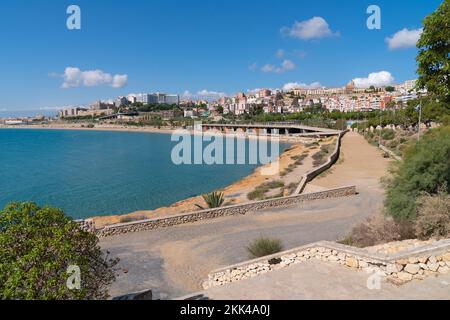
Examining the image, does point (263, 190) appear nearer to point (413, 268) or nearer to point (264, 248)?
point (264, 248)

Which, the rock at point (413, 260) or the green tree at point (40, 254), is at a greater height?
the green tree at point (40, 254)

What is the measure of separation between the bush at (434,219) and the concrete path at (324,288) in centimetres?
211

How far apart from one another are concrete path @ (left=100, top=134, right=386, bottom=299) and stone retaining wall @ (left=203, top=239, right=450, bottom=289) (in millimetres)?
1244

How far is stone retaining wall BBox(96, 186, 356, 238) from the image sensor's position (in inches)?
543

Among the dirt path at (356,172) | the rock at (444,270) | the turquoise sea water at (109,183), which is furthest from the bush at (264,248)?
the turquoise sea water at (109,183)

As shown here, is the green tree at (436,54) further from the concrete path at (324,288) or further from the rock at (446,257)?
the concrete path at (324,288)

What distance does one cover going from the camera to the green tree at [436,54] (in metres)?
8.34

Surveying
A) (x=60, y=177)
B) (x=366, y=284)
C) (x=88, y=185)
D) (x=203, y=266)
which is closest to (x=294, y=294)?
(x=366, y=284)

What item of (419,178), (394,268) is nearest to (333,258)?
(394,268)

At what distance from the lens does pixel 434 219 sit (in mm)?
8883

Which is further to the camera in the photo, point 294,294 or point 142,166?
point 142,166
